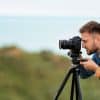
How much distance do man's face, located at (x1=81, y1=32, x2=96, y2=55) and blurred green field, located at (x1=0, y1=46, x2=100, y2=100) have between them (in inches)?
148

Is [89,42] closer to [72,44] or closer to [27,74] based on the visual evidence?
[72,44]

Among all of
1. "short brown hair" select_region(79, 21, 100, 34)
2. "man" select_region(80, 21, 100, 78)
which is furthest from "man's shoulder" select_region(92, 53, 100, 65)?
"short brown hair" select_region(79, 21, 100, 34)

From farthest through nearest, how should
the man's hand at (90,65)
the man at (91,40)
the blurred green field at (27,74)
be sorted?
the blurred green field at (27,74) → the man at (91,40) → the man's hand at (90,65)

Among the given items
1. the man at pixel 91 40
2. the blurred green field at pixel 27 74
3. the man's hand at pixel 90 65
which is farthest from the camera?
the blurred green field at pixel 27 74

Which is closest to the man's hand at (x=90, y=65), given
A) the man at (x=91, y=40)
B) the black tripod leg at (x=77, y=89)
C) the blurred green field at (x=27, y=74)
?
the man at (x=91, y=40)

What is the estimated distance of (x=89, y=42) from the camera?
157 inches

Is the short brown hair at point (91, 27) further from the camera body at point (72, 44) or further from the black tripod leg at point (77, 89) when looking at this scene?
the black tripod leg at point (77, 89)

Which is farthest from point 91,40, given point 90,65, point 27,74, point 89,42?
point 27,74

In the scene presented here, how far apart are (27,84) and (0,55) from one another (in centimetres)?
41

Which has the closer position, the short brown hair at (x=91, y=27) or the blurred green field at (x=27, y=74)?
the short brown hair at (x=91, y=27)

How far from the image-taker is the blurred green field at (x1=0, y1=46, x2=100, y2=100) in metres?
8.07

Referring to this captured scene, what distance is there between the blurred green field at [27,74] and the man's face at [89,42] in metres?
3.76

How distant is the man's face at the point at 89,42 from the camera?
13.1 ft

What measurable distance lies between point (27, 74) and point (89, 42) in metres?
4.75
